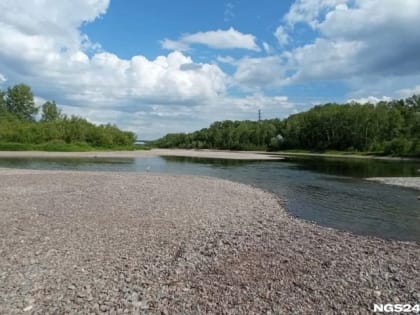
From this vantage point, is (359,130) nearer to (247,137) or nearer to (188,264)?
(247,137)

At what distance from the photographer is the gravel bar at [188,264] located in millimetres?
6941

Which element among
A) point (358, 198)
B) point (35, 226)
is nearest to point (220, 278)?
point (35, 226)

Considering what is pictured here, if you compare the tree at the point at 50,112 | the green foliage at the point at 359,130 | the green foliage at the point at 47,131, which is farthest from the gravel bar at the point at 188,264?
the tree at the point at 50,112

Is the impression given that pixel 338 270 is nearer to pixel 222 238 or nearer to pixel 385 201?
pixel 222 238

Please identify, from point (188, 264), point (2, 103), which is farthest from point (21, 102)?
point (188, 264)

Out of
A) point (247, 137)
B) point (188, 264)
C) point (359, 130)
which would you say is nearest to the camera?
point (188, 264)

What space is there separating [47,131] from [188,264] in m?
106

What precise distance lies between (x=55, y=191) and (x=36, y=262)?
44.2 feet

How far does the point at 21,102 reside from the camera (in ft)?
454

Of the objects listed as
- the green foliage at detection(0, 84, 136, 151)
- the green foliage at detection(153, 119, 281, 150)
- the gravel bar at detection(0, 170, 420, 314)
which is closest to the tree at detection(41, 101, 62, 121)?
the green foliage at detection(0, 84, 136, 151)

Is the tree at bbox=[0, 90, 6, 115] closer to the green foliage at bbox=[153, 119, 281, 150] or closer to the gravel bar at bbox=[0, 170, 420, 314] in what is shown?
the green foliage at bbox=[153, 119, 281, 150]

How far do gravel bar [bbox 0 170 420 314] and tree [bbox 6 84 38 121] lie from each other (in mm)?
141179

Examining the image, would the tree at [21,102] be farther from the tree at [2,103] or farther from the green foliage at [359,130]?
the green foliage at [359,130]

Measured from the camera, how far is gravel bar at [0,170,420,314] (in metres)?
6.94
